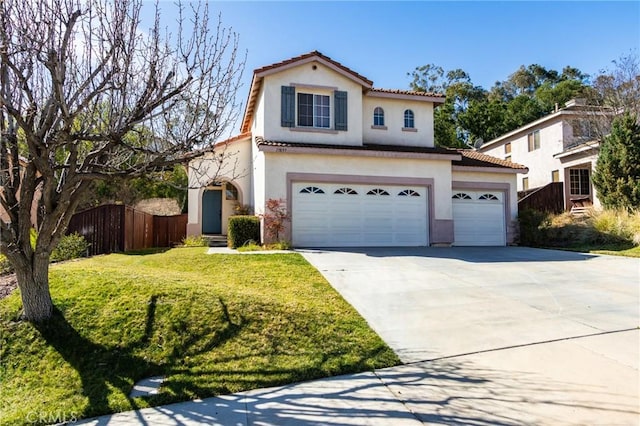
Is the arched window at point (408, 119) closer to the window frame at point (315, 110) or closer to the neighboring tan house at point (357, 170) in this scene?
the neighboring tan house at point (357, 170)

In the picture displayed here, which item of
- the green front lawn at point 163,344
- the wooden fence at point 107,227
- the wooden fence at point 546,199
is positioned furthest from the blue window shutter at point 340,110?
the wooden fence at point 546,199

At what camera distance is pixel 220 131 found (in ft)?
19.9

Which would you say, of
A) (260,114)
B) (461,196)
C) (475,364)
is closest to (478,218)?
(461,196)

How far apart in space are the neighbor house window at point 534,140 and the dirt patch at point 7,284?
97.4 ft

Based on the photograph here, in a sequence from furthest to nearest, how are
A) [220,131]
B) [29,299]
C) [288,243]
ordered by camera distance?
[288,243] → [220,131] → [29,299]

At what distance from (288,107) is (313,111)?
107cm

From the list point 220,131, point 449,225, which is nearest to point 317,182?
point 449,225

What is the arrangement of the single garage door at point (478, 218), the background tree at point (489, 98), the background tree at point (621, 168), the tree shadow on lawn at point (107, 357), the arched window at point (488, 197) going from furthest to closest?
the background tree at point (489, 98) → the arched window at point (488, 197) → the single garage door at point (478, 218) → the background tree at point (621, 168) → the tree shadow on lawn at point (107, 357)

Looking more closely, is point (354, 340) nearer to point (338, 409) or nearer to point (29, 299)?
point (338, 409)

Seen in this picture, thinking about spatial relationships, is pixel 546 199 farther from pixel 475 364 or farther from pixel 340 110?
pixel 475 364

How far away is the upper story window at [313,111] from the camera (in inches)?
604

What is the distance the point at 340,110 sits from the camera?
1536 cm

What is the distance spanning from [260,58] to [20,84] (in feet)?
13.0

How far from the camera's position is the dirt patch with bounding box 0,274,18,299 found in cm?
654
